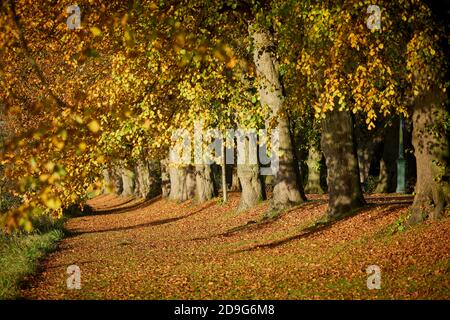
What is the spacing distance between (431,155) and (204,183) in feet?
69.2

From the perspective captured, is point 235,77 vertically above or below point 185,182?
above

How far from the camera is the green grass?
11.7 meters

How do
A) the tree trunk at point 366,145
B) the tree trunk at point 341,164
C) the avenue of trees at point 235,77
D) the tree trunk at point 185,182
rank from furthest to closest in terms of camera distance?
the tree trunk at point 185,182 → the tree trunk at point 366,145 → the tree trunk at point 341,164 → the avenue of trees at point 235,77

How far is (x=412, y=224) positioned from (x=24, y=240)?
40.9 ft

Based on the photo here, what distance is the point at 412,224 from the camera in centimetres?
1387

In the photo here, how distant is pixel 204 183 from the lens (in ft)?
110

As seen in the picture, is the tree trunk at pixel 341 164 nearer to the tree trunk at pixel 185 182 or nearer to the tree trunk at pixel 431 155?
the tree trunk at pixel 431 155

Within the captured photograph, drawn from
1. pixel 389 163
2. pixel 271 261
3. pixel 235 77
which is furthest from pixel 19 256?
pixel 389 163

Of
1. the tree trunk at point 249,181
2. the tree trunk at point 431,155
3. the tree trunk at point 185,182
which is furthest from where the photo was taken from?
the tree trunk at point 185,182

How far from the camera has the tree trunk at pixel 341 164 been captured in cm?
1805

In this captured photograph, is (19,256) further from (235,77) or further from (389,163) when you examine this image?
(389,163)

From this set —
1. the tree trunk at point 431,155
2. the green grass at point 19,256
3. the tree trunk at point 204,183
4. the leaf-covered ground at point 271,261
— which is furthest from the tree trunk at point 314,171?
the tree trunk at point 431,155

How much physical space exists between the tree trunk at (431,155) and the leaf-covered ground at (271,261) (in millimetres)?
579
